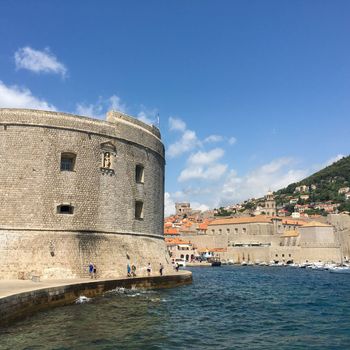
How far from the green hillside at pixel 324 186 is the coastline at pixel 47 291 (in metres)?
125

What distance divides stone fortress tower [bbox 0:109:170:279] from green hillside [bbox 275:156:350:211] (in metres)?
123

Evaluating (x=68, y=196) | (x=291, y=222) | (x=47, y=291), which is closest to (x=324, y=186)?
(x=291, y=222)

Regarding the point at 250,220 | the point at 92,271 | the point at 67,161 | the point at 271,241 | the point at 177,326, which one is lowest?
the point at 177,326

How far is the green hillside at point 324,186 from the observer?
147125 mm

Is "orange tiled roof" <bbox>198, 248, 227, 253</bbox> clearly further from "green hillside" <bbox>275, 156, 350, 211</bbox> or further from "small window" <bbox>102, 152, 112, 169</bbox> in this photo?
"small window" <bbox>102, 152, 112, 169</bbox>

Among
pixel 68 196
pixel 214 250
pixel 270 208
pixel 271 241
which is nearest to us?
pixel 68 196

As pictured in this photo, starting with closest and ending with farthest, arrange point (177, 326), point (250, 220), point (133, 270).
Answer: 1. point (177, 326)
2. point (133, 270)
3. point (250, 220)

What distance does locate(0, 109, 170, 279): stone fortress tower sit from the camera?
18.1 metres

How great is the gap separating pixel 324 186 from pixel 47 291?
155425 millimetres

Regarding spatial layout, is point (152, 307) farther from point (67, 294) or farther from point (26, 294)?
point (26, 294)

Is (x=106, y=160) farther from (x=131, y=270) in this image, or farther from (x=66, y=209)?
(x=131, y=270)

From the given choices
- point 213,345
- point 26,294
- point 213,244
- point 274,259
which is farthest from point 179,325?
point 213,244

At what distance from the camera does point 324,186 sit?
517 feet

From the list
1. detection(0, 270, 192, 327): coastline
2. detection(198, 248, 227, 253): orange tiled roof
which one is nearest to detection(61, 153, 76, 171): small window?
detection(0, 270, 192, 327): coastline
